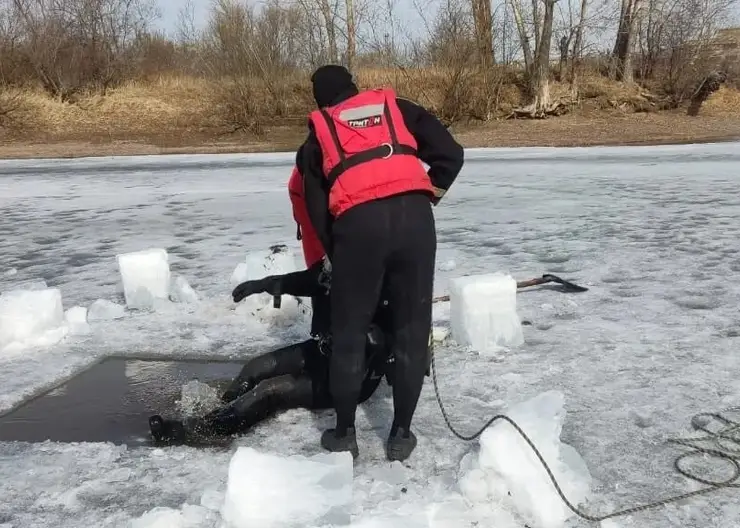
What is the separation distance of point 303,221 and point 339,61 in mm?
24715

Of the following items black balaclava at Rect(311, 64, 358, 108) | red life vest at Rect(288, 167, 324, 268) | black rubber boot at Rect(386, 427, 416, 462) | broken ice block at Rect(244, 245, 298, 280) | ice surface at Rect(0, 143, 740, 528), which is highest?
black balaclava at Rect(311, 64, 358, 108)

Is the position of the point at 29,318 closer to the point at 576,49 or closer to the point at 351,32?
the point at 351,32

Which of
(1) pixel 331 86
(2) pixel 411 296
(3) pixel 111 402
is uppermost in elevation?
(1) pixel 331 86

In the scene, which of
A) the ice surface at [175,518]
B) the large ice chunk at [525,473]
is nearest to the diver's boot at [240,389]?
the ice surface at [175,518]

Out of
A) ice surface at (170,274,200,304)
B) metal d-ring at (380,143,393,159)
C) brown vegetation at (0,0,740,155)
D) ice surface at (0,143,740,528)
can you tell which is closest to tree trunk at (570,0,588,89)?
brown vegetation at (0,0,740,155)

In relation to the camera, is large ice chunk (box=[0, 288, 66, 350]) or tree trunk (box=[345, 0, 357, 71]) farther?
tree trunk (box=[345, 0, 357, 71])

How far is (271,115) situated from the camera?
87.0 feet

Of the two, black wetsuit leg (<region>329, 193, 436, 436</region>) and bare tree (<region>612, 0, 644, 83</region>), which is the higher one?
bare tree (<region>612, 0, 644, 83</region>)

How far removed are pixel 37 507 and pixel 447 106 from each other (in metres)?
23.5

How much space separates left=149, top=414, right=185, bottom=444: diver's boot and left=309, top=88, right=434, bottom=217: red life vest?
1437 mm

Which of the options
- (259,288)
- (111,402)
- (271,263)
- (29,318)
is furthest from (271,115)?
(259,288)

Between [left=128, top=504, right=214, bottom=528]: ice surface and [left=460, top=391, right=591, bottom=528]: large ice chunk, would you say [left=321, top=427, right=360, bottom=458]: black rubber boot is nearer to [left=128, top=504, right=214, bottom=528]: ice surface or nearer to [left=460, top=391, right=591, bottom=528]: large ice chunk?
[left=460, top=391, right=591, bottom=528]: large ice chunk

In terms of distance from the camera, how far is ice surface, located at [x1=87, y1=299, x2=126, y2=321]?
5602 millimetres

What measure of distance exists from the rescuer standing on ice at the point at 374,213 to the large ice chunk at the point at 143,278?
2921mm
